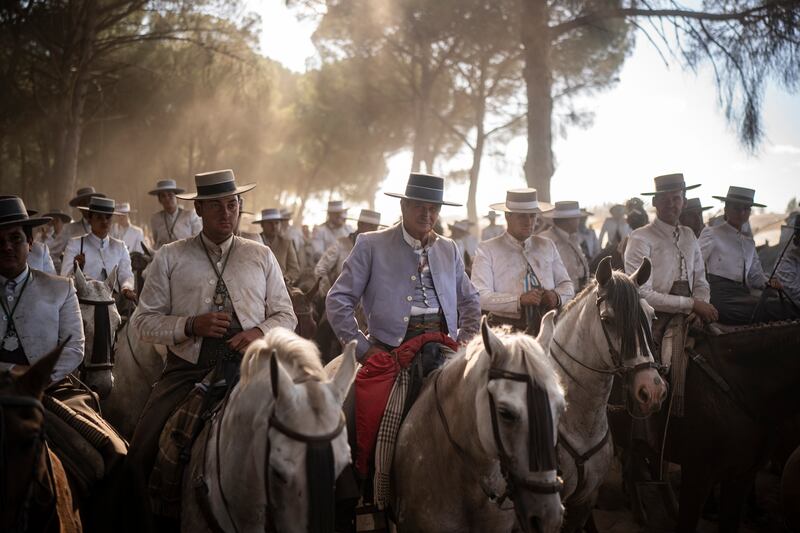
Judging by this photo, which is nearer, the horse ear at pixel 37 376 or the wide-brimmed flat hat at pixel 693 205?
the horse ear at pixel 37 376

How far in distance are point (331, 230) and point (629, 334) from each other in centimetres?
967

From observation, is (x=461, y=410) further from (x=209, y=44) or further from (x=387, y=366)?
(x=209, y=44)

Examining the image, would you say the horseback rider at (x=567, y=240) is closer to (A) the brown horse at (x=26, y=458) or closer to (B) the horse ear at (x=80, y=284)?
(B) the horse ear at (x=80, y=284)

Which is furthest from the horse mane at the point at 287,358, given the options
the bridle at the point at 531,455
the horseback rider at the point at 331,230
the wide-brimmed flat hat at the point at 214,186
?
the horseback rider at the point at 331,230

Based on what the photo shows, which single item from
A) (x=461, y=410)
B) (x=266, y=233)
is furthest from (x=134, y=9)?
(x=461, y=410)

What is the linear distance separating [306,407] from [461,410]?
987 mm

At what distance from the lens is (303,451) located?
237 centimetres

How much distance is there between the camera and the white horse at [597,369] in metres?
3.86

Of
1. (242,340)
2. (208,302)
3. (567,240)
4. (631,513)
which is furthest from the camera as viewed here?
(567,240)

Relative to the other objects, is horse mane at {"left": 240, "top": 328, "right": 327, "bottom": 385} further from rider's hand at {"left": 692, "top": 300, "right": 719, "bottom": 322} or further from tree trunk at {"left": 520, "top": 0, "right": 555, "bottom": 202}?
tree trunk at {"left": 520, "top": 0, "right": 555, "bottom": 202}

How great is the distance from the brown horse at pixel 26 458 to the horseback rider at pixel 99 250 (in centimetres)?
507

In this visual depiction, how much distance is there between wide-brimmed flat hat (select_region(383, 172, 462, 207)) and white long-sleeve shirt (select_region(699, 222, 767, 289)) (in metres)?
3.96

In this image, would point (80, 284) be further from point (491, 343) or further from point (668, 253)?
point (668, 253)

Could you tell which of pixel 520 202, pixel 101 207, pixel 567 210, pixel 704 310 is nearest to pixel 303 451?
pixel 520 202
